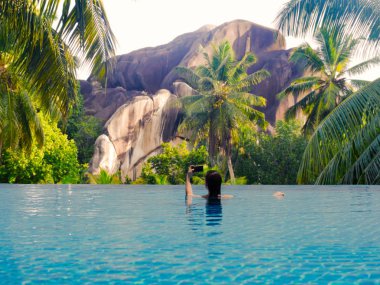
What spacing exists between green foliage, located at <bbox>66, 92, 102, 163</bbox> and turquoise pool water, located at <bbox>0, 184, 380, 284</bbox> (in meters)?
28.0

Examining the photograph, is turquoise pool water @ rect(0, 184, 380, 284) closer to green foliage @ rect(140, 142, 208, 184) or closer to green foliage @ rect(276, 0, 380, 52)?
green foliage @ rect(276, 0, 380, 52)

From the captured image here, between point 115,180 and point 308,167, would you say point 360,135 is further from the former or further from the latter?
point 115,180

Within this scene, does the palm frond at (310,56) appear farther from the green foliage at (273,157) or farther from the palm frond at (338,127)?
the palm frond at (338,127)

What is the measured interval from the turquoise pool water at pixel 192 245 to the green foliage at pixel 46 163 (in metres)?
17.6

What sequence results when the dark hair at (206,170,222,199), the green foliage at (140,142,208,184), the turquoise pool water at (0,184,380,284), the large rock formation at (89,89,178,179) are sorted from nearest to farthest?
the turquoise pool water at (0,184,380,284)
the dark hair at (206,170,222,199)
the green foliage at (140,142,208,184)
the large rock formation at (89,89,178,179)

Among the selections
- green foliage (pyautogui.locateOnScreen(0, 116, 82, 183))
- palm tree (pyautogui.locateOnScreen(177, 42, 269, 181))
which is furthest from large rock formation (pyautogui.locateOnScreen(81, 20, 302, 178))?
green foliage (pyautogui.locateOnScreen(0, 116, 82, 183))

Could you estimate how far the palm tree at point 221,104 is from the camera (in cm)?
3216

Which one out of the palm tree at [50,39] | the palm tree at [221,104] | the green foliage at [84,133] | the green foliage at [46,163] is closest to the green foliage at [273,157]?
the palm tree at [221,104]

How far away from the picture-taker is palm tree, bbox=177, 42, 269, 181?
1266 inches

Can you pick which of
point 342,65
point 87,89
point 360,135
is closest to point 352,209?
point 360,135

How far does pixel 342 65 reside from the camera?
30562 mm

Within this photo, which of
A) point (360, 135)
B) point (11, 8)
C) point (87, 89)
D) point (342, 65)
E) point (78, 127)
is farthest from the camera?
point (87, 89)

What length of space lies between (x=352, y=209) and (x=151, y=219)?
12.0ft

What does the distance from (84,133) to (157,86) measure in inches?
305
